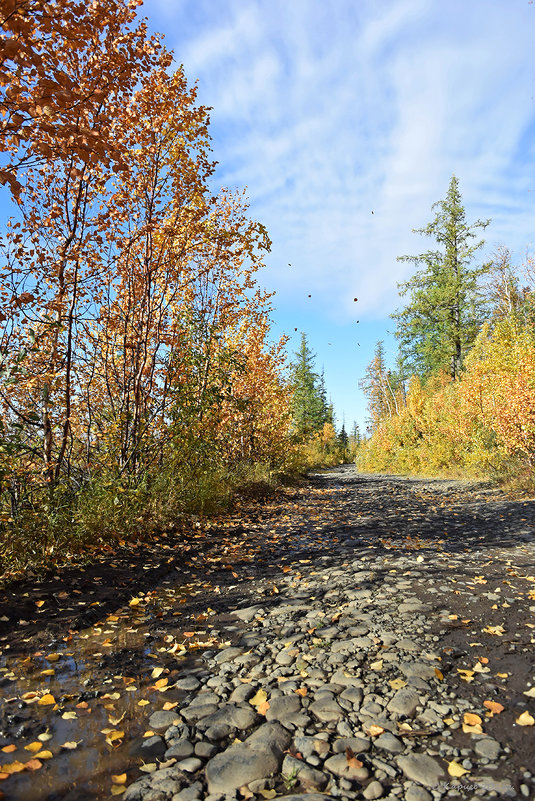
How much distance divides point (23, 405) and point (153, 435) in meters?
2.53

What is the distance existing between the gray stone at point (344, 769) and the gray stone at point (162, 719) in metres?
0.93

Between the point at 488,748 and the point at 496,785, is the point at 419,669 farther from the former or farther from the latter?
the point at 496,785

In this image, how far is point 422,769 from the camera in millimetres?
2023

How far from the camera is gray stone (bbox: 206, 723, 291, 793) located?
2.07 metres

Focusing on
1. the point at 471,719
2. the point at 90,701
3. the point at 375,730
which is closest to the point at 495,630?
the point at 471,719

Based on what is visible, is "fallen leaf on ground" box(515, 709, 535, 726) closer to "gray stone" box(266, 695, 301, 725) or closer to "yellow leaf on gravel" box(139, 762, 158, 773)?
"gray stone" box(266, 695, 301, 725)

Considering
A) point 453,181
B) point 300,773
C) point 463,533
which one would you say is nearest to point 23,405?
point 300,773

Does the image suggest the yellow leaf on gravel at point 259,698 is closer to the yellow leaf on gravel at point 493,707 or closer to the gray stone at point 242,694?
the gray stone at point 242,694

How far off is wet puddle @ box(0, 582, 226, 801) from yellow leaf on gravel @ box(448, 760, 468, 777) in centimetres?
140

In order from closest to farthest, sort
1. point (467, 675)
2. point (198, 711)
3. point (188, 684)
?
point (198, 711) < point (467, 675) < point (188, 684)

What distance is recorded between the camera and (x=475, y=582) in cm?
458

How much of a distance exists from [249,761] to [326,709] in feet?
1.90

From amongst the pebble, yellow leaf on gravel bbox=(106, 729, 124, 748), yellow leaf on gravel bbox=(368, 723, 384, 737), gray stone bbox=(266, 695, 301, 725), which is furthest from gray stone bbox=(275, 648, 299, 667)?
yellow leaf on gravel bbox=(106, 729, 124, 748)

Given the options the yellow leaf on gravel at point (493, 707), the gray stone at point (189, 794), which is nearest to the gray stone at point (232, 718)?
the gray stone at point (189, 794)
